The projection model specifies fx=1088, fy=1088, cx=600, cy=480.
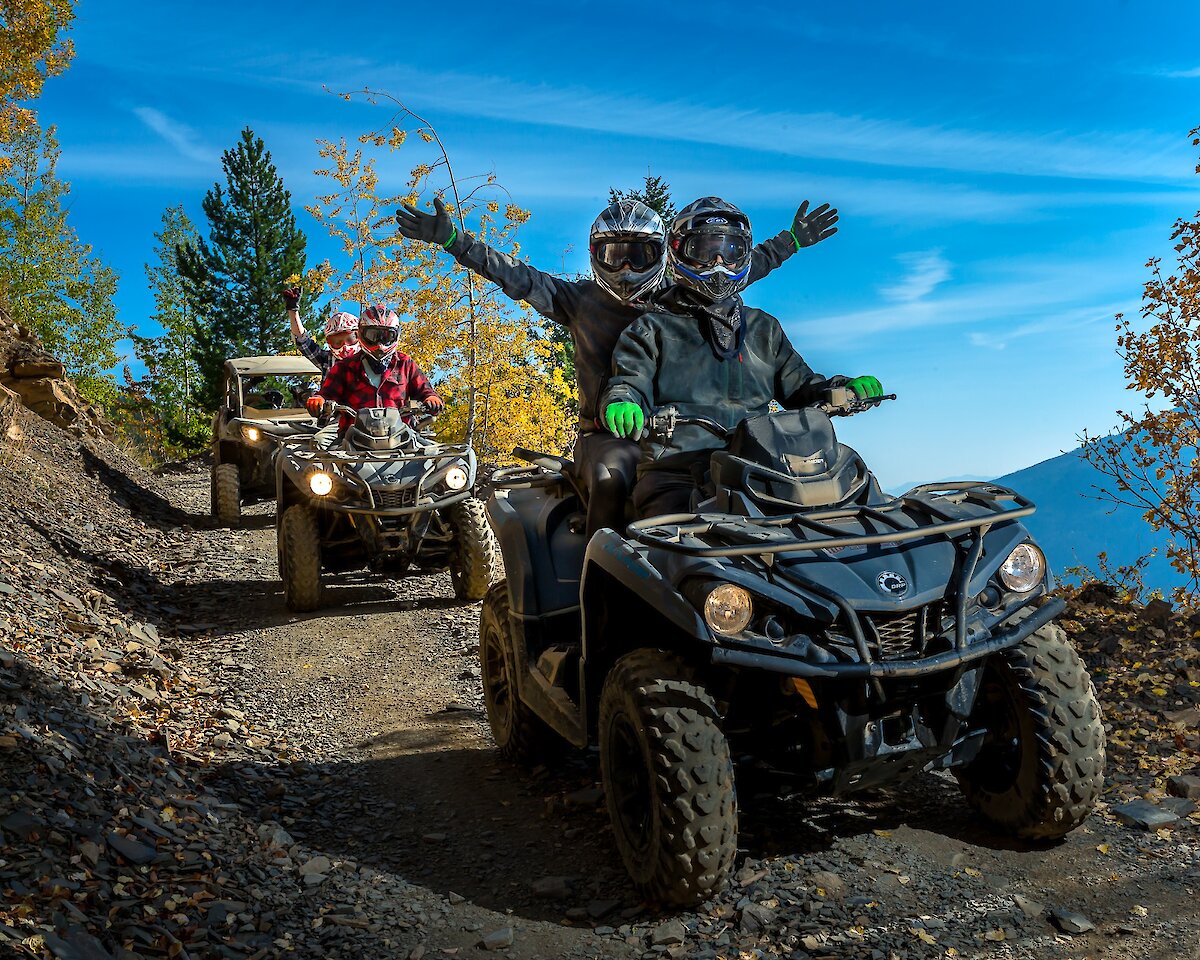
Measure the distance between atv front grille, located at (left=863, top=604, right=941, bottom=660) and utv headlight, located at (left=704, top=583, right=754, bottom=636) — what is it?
38 cm

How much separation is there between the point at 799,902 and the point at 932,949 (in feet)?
1.53

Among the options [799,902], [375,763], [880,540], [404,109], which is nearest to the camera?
[880,540]

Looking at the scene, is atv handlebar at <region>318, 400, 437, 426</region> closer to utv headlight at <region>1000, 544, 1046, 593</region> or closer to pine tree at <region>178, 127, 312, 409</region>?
utv headlight at <region>1000, 544, 1046, 593</region>

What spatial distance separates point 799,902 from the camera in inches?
144

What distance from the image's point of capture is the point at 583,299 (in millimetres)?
6305

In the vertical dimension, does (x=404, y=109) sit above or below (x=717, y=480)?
above

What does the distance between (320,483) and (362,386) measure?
5.06 ft

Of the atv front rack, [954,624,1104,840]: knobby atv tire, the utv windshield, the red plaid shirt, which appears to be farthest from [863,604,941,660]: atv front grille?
the utv windshield

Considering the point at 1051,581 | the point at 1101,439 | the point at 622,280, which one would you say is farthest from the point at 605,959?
the point at 1101,439

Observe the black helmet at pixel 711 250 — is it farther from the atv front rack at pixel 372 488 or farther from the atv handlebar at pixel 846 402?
the atv front rack at pixel 372 488

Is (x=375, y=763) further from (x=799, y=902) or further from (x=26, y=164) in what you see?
(x=26, y=164)

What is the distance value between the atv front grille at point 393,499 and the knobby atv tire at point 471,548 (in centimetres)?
43

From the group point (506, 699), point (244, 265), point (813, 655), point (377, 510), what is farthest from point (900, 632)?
point (244, 265)

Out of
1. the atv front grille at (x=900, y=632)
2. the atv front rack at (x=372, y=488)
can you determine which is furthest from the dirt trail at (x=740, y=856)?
the atv front rack at (x=372, y=488)
